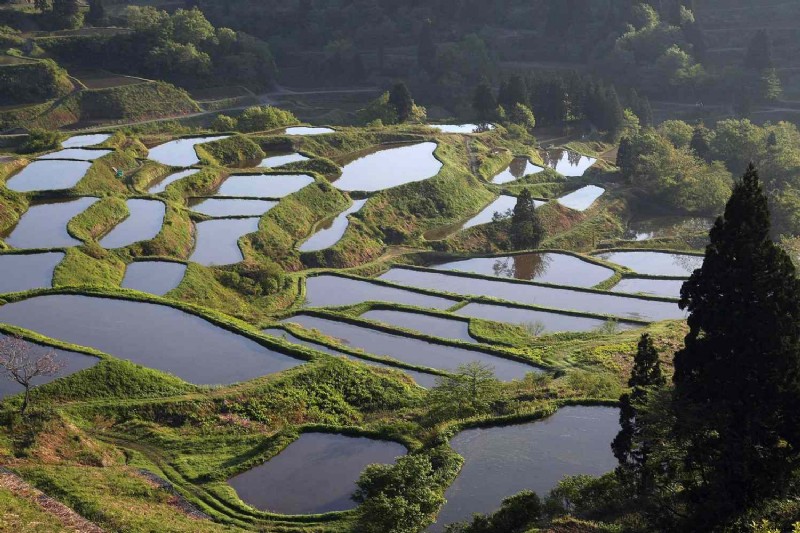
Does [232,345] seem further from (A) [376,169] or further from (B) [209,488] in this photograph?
(A) [376,169]

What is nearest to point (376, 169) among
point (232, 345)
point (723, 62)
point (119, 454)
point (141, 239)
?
point (141, 239)

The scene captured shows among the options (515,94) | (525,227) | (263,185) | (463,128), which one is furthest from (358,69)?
(525,227)

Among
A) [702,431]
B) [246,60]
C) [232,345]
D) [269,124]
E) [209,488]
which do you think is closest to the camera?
[702,431]

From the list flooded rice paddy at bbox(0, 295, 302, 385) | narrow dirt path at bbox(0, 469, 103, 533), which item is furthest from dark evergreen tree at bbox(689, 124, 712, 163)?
narrow dirt path at bbox(0, 469, 103, 533)

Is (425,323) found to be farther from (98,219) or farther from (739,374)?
(739,374)

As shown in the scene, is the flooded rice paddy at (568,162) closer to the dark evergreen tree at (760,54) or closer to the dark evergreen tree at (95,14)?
the dark evergreen tree at (760,54)
